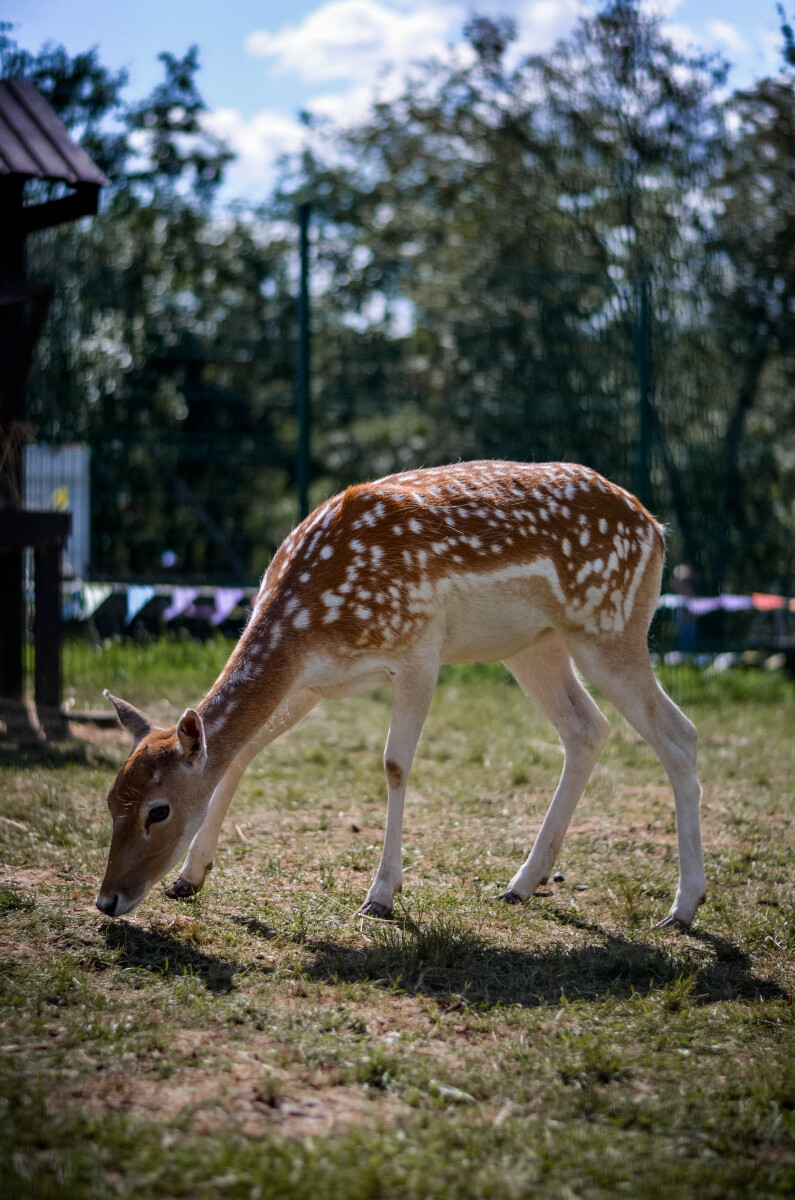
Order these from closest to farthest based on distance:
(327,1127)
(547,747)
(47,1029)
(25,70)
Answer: (327,1127), (47,1029), (547,747), (25,70)

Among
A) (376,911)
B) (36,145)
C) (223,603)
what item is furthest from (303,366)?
(376,911)

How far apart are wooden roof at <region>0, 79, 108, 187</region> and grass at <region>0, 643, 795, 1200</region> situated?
11.5 feet

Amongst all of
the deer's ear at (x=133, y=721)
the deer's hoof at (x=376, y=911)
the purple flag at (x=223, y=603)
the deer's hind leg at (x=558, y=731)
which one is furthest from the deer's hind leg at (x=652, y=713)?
the purple flag at (x=223, y=603)

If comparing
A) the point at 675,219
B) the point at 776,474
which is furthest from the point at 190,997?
the point at 675,219

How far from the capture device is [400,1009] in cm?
327

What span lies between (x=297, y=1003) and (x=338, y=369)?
477 inches

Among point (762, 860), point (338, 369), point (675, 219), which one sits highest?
point (675, 219)

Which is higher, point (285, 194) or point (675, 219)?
point (285, 194)

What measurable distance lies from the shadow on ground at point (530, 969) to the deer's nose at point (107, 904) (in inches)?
25.9

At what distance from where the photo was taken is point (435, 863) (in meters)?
4.72

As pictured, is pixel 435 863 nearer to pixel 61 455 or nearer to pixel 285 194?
pixel 61 455

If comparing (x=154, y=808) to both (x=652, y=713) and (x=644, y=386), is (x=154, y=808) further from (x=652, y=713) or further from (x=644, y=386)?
(x=644, y=386)

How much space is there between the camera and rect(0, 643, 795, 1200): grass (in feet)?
7.90

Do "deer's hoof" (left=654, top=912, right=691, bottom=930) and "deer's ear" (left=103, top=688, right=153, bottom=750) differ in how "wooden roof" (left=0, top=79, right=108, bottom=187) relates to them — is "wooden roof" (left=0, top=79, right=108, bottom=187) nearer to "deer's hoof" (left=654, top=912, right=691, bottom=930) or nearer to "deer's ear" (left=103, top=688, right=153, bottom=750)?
"deer's ear" (left=103, top=688, right=153, bottom=750)
